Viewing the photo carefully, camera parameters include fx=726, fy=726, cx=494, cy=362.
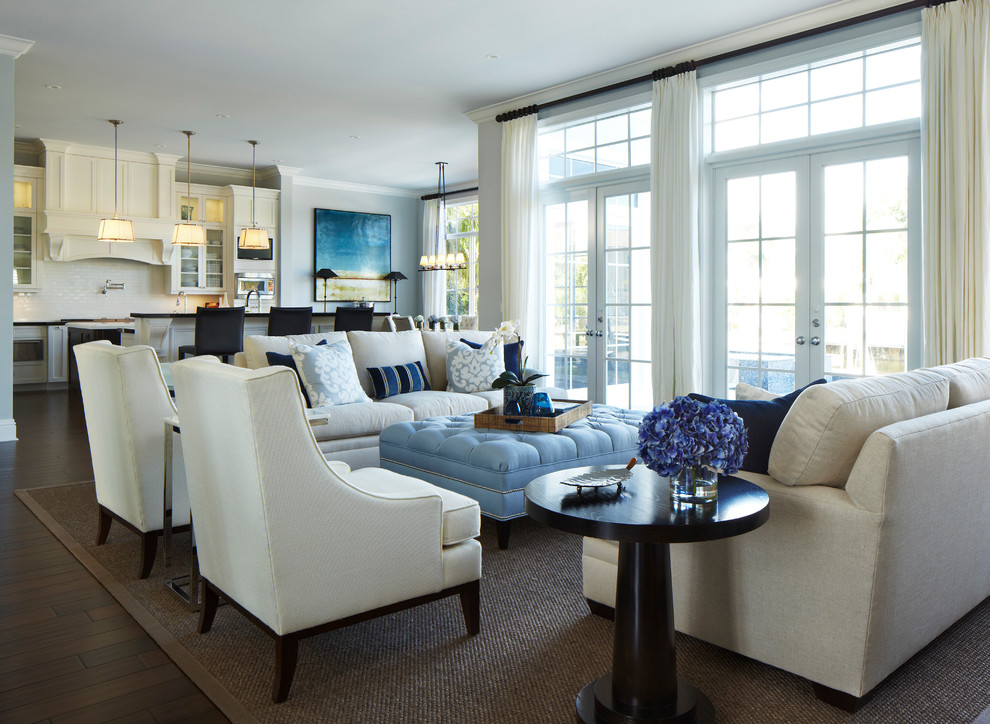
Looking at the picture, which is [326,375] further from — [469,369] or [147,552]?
[147,552]

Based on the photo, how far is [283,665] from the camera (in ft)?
6.48

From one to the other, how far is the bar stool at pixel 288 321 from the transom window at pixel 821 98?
378 cm

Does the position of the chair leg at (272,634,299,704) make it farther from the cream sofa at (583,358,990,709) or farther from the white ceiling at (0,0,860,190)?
the white ceiling at (0,0,860,190)

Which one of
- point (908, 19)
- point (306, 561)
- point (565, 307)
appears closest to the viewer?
point (306, 561)

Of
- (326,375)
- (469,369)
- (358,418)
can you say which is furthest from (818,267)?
(326,375)

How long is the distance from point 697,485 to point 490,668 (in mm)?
864

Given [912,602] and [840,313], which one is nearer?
[912,602]

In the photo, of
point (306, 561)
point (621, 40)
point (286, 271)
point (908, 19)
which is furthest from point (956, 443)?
point (286, 271)

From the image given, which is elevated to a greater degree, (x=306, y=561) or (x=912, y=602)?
(x=306, y=561)

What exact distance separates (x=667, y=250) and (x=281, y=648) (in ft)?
14.2

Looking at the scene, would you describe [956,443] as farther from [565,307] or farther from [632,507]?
[565,307]

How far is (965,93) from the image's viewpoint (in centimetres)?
406

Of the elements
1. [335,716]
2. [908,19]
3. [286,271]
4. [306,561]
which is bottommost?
[335,716]

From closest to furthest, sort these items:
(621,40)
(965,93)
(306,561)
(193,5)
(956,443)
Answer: (306,561) < (956,443) < (965,93) < (193,5) < (621,40)
